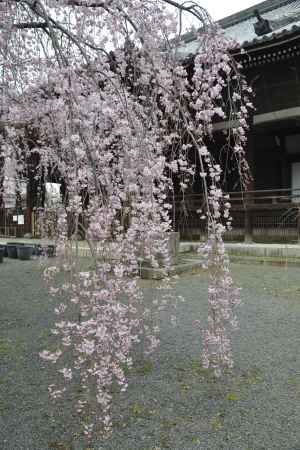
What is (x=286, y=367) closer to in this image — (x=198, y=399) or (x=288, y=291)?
(x=198, y=399)

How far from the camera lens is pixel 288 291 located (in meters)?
6.58

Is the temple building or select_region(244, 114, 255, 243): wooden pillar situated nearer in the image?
the temple building

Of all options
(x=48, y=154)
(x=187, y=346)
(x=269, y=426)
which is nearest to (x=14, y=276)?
(x=48, y=154)

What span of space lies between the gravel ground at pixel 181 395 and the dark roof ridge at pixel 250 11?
13.2m

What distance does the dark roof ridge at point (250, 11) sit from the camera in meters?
14.4

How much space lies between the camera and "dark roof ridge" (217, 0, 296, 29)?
14.4 meters

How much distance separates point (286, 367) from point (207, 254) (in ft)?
5.19

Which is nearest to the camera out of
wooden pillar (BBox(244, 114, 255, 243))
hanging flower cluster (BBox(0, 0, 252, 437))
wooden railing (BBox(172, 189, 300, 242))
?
hanging flower cluster (BBox(0, 0, 252, 437))

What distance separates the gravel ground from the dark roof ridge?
13.2m

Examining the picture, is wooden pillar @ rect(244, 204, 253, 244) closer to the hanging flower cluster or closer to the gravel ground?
the gravel ground

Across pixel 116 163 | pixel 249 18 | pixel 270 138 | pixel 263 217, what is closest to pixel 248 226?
pixel 263 217

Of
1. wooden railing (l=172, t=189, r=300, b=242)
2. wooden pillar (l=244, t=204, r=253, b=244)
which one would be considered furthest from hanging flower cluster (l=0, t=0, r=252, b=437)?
wooden pillar (l=244, t=204, r=253, b=244)

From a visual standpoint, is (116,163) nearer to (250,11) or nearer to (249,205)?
(249,205)

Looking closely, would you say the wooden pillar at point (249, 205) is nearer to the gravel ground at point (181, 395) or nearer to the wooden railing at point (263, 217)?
the wooden railing at point (263, 217)
